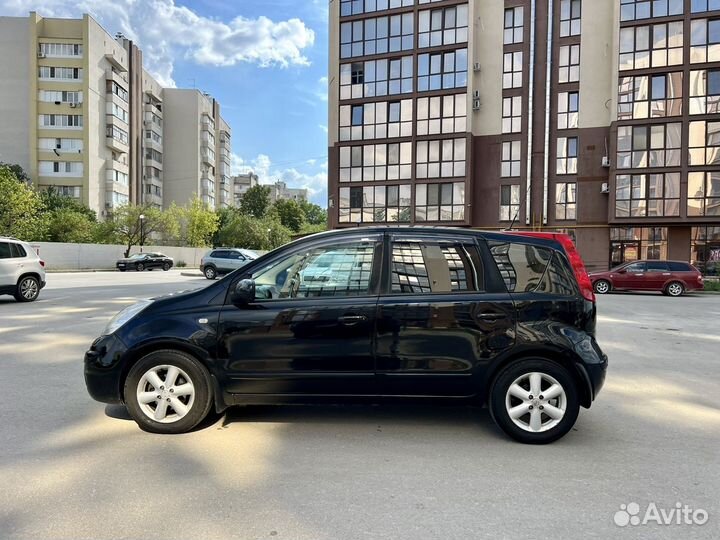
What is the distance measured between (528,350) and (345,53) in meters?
37.9

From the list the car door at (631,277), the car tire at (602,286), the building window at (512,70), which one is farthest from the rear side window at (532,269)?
the building window at (512,70)

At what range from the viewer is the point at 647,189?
3047 cm

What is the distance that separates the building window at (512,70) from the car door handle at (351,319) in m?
35.3

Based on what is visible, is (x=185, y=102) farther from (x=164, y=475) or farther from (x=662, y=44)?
(x=164, y=475)

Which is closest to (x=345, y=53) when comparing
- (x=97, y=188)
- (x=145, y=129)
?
(x=97, y=188)

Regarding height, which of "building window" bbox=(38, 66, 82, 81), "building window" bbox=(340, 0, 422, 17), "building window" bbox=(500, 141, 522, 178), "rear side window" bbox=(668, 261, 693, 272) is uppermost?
"building window" bbox=(38, 66, 82, 81)

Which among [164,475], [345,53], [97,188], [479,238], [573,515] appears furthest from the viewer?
[97,188]

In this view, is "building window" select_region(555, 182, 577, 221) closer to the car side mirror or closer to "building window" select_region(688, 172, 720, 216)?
"building window" select_region(688, 172, 720, 216)

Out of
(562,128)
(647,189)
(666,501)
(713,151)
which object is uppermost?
(562,128)

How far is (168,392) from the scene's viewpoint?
392 centimetres

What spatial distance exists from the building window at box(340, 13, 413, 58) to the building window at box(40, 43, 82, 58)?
121 ft

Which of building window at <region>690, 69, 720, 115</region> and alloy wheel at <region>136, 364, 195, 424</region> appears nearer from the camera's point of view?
alloy wheel at <region>136, 364, 195, 424</region>

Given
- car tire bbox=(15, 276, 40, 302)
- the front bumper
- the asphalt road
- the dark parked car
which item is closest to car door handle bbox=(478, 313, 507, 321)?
the asphalt road

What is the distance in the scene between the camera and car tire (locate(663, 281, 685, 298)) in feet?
65.8
